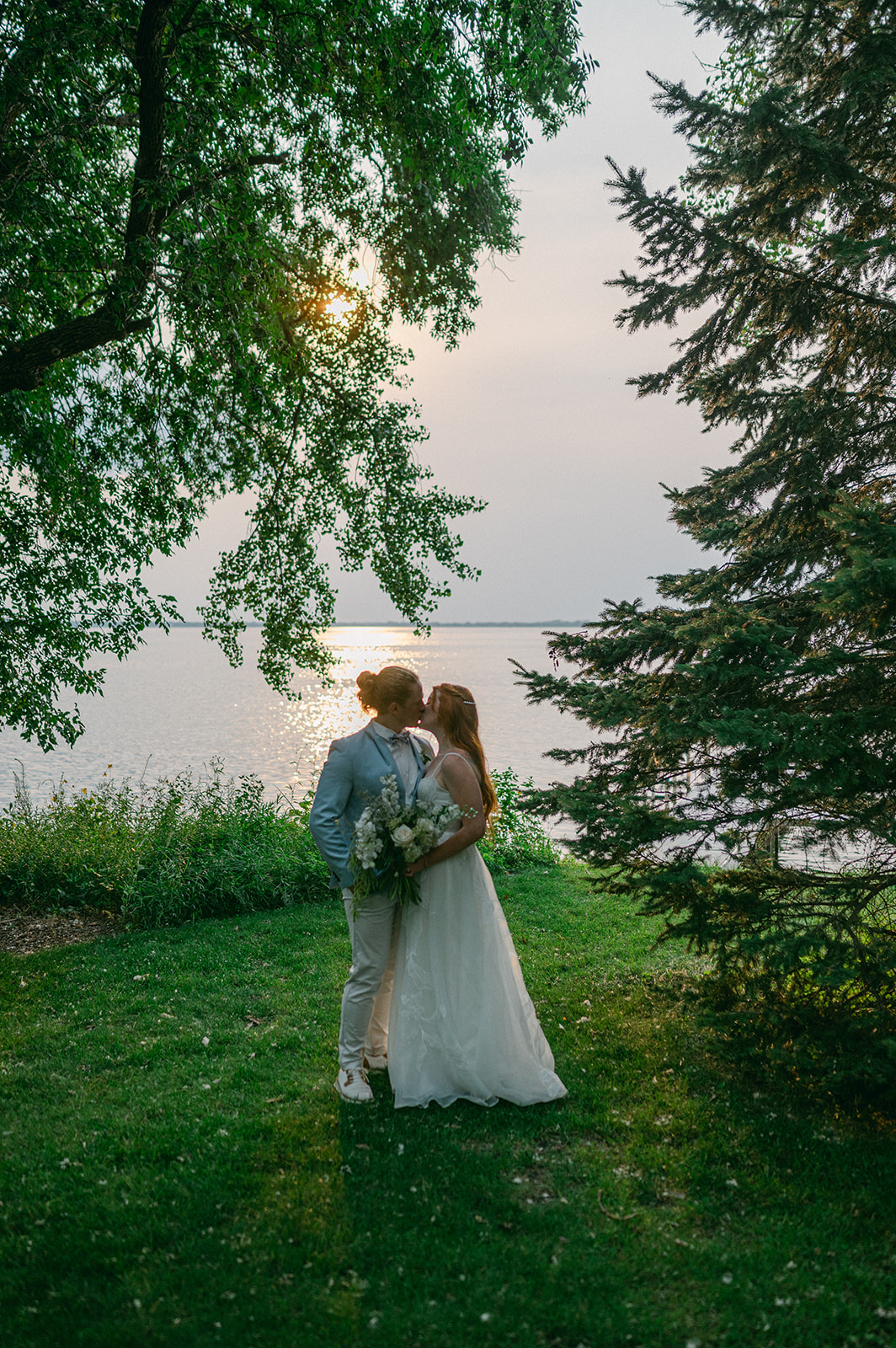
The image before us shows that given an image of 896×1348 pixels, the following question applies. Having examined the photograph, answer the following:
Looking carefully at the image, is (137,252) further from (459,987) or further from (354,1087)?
(354,1087)

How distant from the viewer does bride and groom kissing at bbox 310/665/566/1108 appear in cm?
485

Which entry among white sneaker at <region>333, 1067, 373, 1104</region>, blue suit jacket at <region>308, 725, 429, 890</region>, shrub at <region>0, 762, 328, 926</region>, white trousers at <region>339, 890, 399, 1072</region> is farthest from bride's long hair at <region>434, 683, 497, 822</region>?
shrub at <region>0, 762, 328, 926</region>

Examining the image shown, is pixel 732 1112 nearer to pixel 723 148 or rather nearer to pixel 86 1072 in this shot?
pixel 86 1072

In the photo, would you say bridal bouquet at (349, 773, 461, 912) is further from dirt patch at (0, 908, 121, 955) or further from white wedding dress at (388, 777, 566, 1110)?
dirt patch at (0, 908, 121, 955)

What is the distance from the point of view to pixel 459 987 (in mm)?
4891

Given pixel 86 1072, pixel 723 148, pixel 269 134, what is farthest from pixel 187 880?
pixel 723 148

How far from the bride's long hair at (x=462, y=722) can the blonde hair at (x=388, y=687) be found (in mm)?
234

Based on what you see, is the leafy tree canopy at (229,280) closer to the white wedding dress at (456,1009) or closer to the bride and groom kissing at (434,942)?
the bride and groom kissing at (434,942)

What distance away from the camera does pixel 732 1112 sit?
4762 millimetres

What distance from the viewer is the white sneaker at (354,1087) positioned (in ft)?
16.1

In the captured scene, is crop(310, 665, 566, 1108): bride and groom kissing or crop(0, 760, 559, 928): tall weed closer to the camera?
crop(310, 665, 566, 1108): bride and groom kissing

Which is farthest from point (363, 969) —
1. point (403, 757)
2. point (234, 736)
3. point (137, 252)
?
point (234, 736)

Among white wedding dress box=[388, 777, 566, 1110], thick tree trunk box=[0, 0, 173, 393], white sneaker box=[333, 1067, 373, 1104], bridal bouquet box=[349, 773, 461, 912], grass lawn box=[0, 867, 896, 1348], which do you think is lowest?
grass lawn box=[0, 867, 896, 1348]

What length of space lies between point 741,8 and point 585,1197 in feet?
29.4
